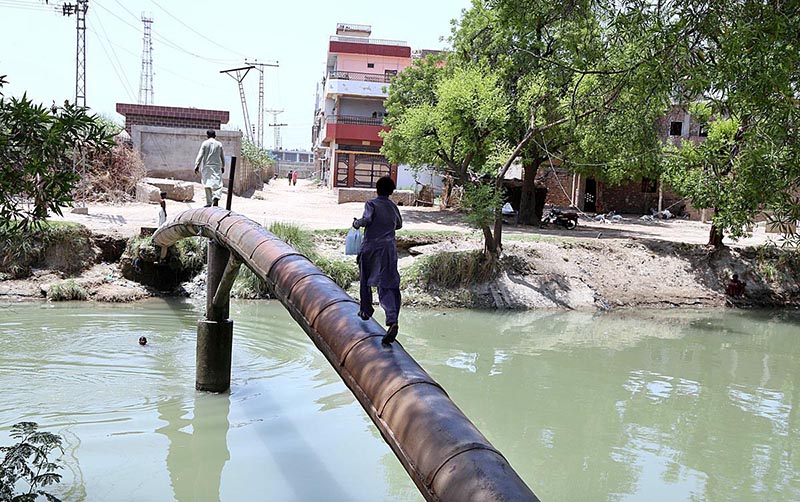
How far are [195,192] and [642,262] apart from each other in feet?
46.0

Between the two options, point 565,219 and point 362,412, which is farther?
point 565,219

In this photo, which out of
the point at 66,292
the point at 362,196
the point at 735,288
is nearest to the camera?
the point at 66,292

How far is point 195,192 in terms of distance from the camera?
24203 mm

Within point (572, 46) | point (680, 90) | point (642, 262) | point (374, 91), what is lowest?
point (642, 262)

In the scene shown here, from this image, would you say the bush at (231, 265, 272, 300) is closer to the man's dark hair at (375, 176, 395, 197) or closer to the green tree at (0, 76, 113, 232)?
the man's dark hair at (375, 176, 395, 197)

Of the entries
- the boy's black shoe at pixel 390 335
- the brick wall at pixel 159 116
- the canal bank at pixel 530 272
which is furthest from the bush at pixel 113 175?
the boy's black shoe at pixel 390 335

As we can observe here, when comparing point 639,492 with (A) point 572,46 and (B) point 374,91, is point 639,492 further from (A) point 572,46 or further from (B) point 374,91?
(B) point 374,91

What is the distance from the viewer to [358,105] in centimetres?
4419

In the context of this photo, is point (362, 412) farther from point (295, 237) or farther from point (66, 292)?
point (66, 292)

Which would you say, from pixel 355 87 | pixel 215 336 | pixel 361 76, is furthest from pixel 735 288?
pixel 361 76

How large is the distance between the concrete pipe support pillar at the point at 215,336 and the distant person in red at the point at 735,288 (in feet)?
46.8

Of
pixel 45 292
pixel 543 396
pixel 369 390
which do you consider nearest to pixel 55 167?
pixel 369 390

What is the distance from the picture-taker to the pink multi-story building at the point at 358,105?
37.8m

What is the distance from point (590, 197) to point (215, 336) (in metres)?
26.4
